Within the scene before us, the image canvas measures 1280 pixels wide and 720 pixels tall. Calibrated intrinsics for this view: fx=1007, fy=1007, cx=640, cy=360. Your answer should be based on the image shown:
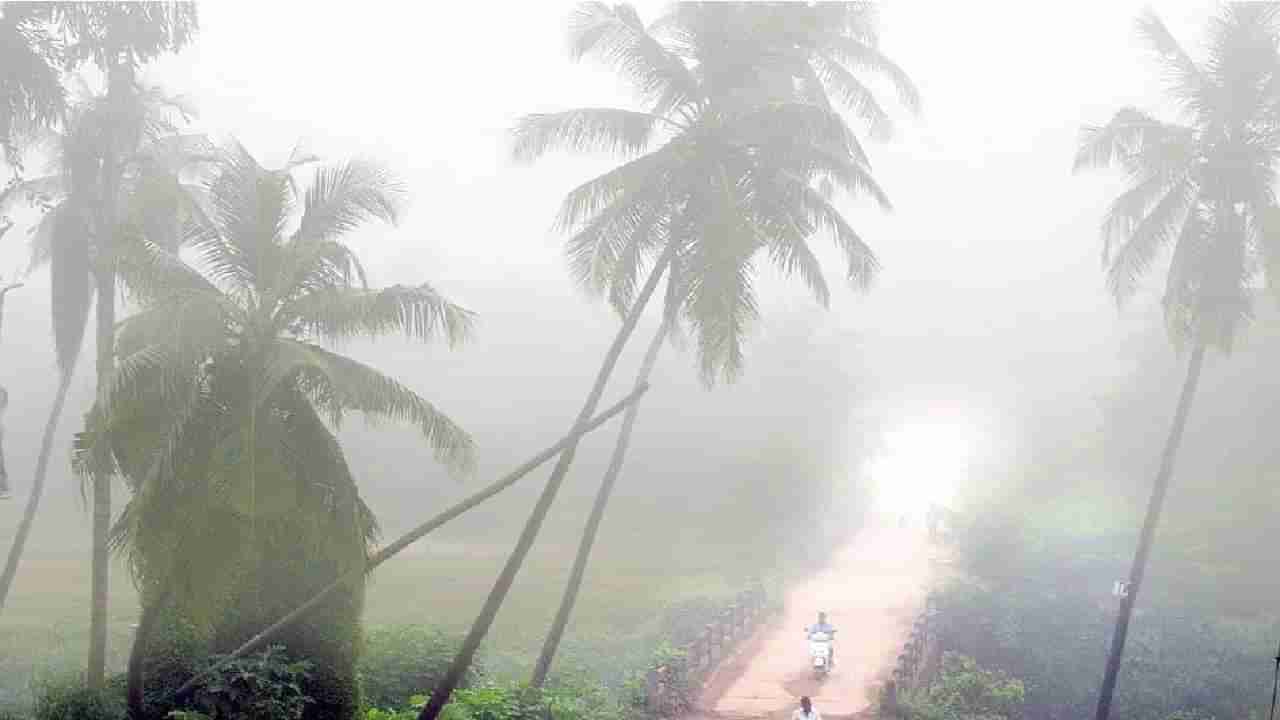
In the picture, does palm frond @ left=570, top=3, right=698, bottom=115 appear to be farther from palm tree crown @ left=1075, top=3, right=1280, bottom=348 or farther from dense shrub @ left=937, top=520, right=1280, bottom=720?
dense shrub @ left=937, top=520, right=1280, bottom=720

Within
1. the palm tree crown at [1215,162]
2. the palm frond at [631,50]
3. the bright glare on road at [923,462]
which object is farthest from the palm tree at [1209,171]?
the bright glare on road at [923,462]

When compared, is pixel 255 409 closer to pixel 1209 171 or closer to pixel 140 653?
pixel 140 653

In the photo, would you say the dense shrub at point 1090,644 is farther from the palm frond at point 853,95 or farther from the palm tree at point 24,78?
the palm tree at point 24,78

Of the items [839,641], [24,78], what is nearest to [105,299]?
[24,78]

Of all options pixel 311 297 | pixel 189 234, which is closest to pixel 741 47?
pixel 311 297

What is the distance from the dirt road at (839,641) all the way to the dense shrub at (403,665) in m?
4.98

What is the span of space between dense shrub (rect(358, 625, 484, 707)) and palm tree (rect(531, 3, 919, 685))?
1715 millimetres

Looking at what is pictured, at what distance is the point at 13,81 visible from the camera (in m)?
13.3

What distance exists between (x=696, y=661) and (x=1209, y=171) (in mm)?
13542

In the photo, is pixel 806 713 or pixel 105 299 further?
pixel 806 713

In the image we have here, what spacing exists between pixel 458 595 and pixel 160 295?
66.9 feet

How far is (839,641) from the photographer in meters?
23.2

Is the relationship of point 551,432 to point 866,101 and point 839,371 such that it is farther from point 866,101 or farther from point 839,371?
point 866,101

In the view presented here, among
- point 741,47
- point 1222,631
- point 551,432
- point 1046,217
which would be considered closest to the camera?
point 741,47
